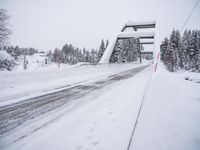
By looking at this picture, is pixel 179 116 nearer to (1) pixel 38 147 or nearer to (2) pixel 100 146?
(2) pixel 100 146

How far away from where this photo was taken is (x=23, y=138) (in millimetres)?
2648

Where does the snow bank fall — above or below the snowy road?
above

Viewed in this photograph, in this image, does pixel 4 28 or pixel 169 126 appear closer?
pixel 169 126

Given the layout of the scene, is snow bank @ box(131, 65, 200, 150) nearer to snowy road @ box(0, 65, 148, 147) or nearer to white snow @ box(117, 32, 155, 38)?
snowy road @ box(0, 65, 148, 147)

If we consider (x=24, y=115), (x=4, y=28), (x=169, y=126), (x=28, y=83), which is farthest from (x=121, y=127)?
(x=4, y=28)

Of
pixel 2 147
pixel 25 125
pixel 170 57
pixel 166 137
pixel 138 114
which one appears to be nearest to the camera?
pixel 2 147

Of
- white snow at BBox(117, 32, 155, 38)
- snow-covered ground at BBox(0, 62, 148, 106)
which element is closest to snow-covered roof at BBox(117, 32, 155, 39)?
white snow at BBox(117, 32, 155, 38)

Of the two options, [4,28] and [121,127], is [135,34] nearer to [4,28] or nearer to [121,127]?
[4,28]

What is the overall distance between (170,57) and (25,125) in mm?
37384

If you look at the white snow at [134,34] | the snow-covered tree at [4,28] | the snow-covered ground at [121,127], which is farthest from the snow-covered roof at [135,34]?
the snow-covered ground at [121,127]

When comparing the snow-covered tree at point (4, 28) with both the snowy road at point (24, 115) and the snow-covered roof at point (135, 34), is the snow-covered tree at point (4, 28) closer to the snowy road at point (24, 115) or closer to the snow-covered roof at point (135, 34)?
the snowy road at point (24, 115)

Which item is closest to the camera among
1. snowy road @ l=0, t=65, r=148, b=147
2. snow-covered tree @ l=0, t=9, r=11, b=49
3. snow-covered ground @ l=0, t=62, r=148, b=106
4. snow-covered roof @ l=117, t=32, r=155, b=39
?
snowy road @ l=0, t=65, r=148, b=147

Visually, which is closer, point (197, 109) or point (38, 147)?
point (38, 147)

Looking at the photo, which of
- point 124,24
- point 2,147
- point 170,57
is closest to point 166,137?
point 2,147
